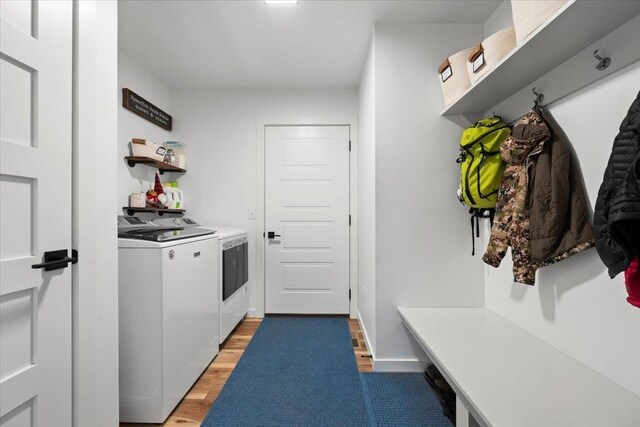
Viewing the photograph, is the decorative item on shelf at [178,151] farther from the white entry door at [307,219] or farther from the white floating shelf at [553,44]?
the white floating shelf at [553,44]

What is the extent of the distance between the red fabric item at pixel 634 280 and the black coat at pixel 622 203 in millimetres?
14

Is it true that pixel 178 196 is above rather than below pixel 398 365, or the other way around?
above

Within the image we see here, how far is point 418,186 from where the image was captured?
202 cm

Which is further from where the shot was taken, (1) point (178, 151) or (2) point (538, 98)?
(1) point (178, 151)

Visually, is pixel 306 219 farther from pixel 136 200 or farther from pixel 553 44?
pixel 553 44

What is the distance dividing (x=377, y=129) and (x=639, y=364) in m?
1.68

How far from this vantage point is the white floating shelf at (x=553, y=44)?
0.94 metres

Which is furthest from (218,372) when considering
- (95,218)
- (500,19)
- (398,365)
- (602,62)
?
(500,19)

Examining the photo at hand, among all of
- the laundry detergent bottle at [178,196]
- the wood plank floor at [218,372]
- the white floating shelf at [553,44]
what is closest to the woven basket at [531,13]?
the white floating shelf at [553,44]

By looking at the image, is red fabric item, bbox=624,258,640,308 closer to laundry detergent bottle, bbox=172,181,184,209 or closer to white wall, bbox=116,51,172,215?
white wall, bbox=116,51,172,215

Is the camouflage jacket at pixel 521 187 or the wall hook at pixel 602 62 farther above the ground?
the wall hook at pixel 602 62

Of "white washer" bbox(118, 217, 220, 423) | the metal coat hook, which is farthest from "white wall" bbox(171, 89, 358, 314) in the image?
the metal coat hook

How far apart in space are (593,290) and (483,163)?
2.60 feet

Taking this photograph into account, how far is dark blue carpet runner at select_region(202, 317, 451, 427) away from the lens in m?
1.55
